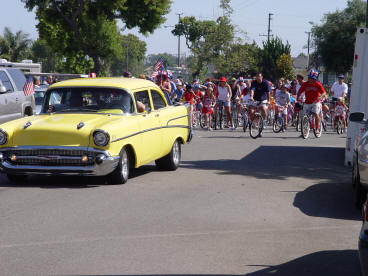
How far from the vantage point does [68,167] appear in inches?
392

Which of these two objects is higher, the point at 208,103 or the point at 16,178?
the point at 16,178

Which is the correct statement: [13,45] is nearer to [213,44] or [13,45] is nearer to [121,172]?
[213,44]

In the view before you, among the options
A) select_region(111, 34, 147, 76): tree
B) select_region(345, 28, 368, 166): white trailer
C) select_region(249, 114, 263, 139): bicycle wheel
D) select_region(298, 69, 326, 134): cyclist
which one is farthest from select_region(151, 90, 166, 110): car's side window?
select_region(111, 34, 147, 76): tree

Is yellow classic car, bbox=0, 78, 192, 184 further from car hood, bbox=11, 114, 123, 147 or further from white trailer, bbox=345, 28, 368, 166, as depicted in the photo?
white trailer, bbox=345, 28, 368, 166

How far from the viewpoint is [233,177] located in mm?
11727

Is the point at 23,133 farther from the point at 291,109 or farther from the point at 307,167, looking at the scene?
the point at 291,109

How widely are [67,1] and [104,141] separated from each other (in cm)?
3648

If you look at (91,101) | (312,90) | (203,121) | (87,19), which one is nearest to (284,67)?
(87,19)

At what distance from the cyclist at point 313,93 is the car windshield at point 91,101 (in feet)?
33.3

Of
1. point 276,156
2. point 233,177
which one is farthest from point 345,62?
point 233,177

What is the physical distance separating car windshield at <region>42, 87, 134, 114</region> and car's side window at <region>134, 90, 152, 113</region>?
0.19 metres

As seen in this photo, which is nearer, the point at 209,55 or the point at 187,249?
the point at 187,249

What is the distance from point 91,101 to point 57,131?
130 cm

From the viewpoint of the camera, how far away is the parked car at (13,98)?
15.5 m
